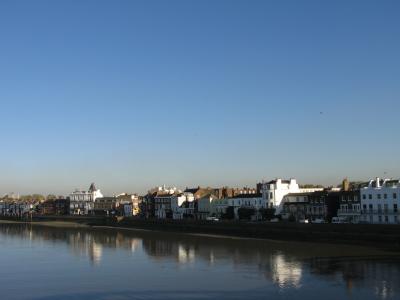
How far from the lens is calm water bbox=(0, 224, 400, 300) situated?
36.1 meters

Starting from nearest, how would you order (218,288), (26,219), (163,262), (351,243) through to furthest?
1. (218,288)
2. (163,262)
3. (351,243)
4. (26,219)

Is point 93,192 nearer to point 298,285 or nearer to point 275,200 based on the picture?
point 275,200

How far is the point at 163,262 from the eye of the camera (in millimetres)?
52781

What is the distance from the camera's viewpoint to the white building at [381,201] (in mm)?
76125

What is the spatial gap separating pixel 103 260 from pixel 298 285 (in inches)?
945

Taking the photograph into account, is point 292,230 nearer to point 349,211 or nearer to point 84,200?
point 349,211

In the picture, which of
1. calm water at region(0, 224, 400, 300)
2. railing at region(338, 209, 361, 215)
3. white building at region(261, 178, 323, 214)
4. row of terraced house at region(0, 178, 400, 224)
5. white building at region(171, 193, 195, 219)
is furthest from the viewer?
white building at region(171, 193, 195, 219)

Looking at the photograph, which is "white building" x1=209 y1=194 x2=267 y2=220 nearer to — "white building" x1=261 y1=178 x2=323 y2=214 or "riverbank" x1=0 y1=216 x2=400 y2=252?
"white building" x1=261 y1=178 x2=323 y2=214

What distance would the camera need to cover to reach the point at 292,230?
75062 mm

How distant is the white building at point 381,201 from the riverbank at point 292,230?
1082cm

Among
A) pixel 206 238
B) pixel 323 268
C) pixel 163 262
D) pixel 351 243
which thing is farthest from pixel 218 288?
pixel 206 238

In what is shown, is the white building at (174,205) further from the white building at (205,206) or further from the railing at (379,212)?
the railing at (379,212)

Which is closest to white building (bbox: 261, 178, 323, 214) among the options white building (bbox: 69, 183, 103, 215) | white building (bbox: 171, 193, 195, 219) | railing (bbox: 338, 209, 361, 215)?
railing (bbox: 338, 209, 361, 215)

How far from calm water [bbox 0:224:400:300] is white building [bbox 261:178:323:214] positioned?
28.4 metres
